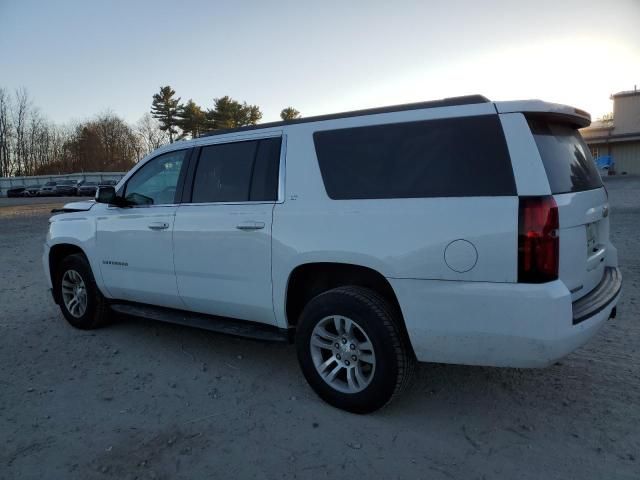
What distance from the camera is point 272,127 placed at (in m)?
3.67

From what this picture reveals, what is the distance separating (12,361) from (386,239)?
12.0 feet

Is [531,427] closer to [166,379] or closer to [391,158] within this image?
[391,158]

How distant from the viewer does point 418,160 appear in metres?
2.92

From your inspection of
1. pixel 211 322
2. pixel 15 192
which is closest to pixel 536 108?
pixel 211 322

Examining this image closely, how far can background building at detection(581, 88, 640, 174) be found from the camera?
132ft

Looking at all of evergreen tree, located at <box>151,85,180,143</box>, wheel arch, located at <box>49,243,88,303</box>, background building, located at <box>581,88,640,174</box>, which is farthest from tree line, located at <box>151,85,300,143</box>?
wheel arch, located at <box>49,243,88,303</box>

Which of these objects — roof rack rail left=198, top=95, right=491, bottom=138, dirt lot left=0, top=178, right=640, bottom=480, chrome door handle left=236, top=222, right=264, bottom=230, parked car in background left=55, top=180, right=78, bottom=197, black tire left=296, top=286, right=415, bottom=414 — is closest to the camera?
dirt lot left=0, top=178, right=640, bottom=480

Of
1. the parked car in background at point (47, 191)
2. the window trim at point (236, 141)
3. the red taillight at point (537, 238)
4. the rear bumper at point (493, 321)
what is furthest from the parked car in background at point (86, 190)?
the red taillight at point (537, 238)

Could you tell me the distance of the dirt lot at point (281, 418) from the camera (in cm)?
263

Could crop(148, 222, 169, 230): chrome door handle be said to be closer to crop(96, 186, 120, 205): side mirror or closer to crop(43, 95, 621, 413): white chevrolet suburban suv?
crop(43, 95, 621, 413): white chevrolet suburban suv

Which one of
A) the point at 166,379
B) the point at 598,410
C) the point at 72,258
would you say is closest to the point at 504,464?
the point at 598,410

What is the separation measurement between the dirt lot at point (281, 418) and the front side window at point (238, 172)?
148 cm

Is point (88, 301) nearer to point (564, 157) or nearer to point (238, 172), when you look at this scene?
point (238, 172)

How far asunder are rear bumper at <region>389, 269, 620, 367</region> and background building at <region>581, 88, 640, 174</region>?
144 feet
